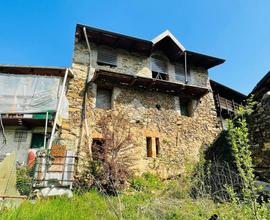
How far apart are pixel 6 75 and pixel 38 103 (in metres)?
2.10

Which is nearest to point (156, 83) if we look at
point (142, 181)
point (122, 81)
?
point (122, 81)

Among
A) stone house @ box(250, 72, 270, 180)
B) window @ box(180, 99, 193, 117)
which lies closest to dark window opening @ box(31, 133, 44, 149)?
window @ box(180, 99, 193, 117)

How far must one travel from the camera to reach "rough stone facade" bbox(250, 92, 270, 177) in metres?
6.71

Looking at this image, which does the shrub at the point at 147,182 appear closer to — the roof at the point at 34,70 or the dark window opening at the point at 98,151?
the dark window opening at the point at 98,151

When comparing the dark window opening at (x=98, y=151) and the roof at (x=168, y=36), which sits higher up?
the roof at (x=168, y=36)

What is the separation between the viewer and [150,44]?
42.1 ft

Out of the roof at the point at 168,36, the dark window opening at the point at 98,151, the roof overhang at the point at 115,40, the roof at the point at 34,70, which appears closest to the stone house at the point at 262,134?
the dark window opening at the point at 98,151

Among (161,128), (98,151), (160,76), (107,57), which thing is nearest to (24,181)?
(98,151)

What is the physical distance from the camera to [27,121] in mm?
10734

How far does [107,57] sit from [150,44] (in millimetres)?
2449

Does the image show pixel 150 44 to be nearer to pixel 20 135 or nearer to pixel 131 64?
pixel 131 64

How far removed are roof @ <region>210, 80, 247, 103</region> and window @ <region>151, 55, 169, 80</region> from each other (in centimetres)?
358

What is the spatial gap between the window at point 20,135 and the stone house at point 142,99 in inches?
93.7

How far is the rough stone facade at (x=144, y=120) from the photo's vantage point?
10.4 metres
